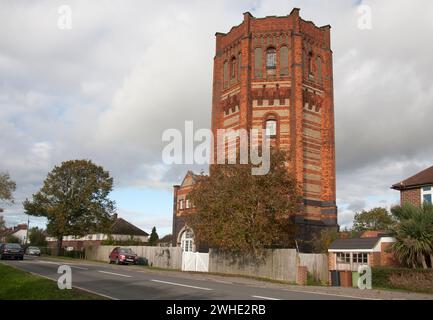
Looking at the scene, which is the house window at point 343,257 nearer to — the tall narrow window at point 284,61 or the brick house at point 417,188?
the brick house at point 417,188

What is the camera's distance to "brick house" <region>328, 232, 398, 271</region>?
85.8ft

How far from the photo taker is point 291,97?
38.2 metres

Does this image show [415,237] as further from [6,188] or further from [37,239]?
[37,239]

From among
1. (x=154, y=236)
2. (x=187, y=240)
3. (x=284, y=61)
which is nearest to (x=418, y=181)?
(x=284, y=61)

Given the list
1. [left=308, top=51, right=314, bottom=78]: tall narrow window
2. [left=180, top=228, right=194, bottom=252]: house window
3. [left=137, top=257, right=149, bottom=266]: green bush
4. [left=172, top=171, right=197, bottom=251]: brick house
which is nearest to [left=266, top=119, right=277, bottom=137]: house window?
[left=308, top=51, right=314, bottom=78]: tall narrow window

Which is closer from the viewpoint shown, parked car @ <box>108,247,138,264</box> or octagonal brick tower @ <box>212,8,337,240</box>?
octagonal brick tower @ <box>212,8,337,240</box>

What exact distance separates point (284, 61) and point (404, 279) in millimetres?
23361

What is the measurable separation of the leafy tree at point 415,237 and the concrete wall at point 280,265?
5622mm

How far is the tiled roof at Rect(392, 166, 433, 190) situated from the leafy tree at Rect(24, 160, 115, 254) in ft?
110

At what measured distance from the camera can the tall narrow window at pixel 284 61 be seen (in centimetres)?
3941

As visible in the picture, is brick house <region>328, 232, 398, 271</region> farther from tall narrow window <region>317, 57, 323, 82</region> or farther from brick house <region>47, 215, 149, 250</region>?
brick house <region>47, 215, 149, 250</region>
